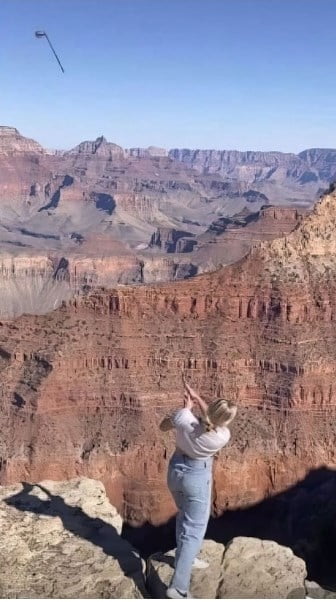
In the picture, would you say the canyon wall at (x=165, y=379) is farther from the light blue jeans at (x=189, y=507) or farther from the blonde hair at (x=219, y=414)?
the blonde hair at (x=219, y=414)

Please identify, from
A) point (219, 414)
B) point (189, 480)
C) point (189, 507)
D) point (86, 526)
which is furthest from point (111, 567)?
point (219, 414)

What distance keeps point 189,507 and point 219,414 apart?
6.12 ft

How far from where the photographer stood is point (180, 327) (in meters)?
37.1

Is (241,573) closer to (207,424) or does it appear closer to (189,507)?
(189,507)

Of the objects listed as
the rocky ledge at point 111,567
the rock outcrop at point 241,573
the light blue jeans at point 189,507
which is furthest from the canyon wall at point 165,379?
the light blue jeans at point 189,507

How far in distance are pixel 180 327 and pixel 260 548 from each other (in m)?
24.9

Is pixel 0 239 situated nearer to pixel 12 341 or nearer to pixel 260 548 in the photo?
pixel 12 341

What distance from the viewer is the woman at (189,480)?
33.8 feet

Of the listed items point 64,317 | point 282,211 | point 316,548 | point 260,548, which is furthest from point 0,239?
point 260,548

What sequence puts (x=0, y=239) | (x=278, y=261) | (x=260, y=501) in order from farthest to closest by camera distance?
(x=0, y=239)
(x=278, y=261)
(x=260, y=501)

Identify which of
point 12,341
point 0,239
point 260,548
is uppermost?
point 260,548

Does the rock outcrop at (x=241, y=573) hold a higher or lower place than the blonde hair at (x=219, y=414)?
lower

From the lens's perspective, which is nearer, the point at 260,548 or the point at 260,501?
the point at 260,548

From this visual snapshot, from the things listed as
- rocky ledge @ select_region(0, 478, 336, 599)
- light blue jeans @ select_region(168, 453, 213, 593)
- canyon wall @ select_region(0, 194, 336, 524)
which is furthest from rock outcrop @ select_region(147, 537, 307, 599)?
canyon wall @ select_region(0, 194, 336, 524)
